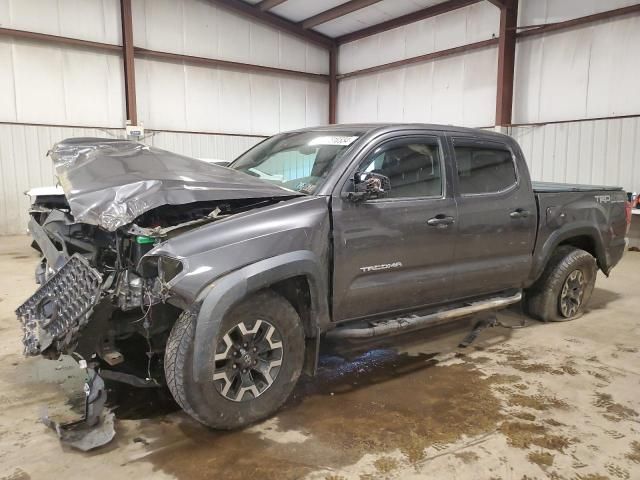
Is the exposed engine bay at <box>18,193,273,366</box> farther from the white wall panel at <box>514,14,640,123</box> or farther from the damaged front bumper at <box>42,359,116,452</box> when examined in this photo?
the white wall panel at <box>514,14,640,123</box>

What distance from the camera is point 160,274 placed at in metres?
2.43

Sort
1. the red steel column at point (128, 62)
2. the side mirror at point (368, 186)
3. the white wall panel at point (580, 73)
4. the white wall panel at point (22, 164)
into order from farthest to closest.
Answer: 1. the red steel column at point (128, 62)
2. the white wall panel at point (22, 164)
3. the white wall panel at point (580, 73)
4. the side mirror at point (368, 186)

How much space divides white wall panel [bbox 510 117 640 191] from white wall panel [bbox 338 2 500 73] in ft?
8.20

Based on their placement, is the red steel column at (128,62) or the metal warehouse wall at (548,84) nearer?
the metal warehouse wall at (548,84)

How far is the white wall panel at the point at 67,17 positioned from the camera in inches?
404

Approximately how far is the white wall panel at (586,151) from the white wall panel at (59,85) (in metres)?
8.97

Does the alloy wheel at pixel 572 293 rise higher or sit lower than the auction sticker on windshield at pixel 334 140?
lower

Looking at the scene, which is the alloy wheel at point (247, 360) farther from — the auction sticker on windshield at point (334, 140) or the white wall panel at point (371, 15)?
the white wall panel at point (371, 15)

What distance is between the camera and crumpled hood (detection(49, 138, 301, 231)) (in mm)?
2514

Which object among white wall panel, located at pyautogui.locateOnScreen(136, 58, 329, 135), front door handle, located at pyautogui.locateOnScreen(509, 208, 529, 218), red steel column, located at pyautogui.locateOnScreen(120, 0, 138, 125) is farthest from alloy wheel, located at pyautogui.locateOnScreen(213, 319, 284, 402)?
Result: white wall panel, located at pyautogui.locateOnScreen(136, 58, 329, 135)

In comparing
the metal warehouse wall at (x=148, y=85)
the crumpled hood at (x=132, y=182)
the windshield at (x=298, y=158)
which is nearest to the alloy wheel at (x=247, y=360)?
the crumpled hood at (x=132, y=182)

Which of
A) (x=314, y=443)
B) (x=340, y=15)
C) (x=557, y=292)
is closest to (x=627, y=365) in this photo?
(x=557, y=292)

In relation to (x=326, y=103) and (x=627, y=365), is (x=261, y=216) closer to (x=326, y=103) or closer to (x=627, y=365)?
(x=627, y=365)

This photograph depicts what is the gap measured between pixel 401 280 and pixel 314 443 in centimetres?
122
